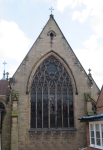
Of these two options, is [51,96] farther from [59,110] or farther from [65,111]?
[65,111]

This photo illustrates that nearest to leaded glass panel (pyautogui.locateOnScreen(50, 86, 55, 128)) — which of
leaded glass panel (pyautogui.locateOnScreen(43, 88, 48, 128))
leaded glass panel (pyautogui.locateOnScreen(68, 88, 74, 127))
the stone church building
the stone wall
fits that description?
the stone church building

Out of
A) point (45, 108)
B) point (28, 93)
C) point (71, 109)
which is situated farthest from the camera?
point (71, 109)

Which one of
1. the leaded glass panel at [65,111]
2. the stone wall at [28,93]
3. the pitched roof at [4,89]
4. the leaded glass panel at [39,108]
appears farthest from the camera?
the pitched roof at [4,89]

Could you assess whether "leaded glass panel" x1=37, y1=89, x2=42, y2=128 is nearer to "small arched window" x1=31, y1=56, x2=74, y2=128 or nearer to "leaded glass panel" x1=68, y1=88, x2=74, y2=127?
"small arched window" x1=31, y1=56, x2=74, y2=128

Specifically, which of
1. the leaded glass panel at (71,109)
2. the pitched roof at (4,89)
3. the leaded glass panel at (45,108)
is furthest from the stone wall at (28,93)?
the pitched roof at (4,89)

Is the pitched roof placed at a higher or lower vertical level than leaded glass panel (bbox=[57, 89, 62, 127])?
higher

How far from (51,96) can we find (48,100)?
47 cm

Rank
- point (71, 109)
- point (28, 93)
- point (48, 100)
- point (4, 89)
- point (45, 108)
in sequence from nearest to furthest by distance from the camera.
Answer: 1. point (28, 93)
2. point (45, 108)
3. point (48, 100)
4. point (71, 109)
5. point (4, 89)

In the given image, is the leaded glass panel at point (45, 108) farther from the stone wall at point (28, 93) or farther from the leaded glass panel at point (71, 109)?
the leaded glass panel at point (71, 109)

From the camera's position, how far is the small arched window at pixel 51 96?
17641 mm

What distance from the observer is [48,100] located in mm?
17984

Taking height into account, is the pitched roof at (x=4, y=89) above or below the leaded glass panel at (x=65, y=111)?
above

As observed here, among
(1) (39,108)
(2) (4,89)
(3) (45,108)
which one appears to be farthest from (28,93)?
(2) (4,89)

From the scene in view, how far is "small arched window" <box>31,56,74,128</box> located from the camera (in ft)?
57.9
